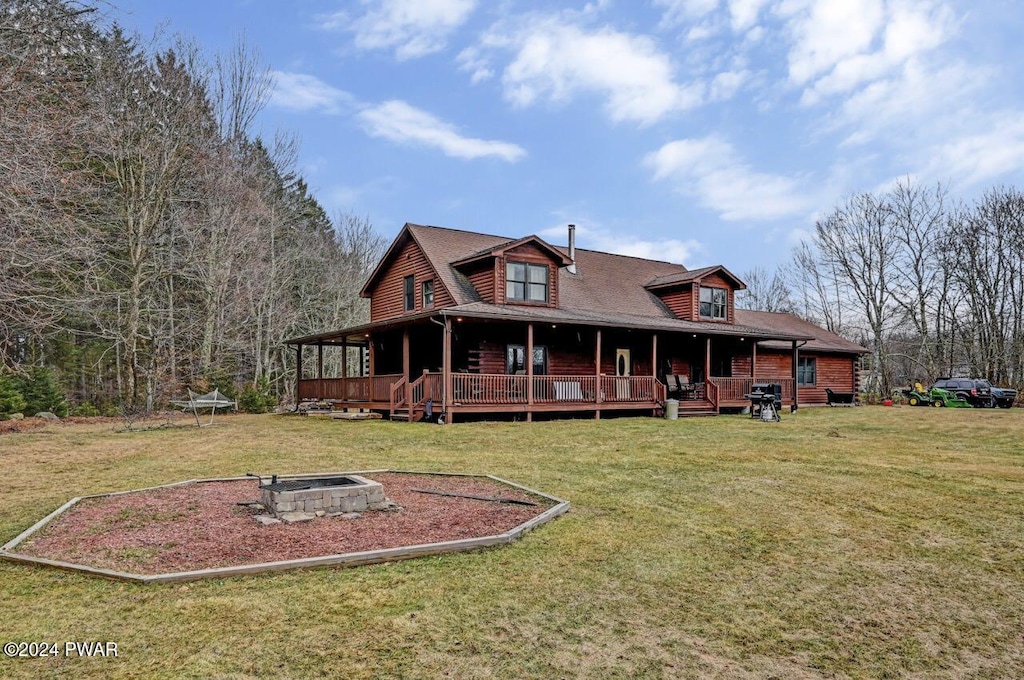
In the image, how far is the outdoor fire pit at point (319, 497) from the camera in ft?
19.2

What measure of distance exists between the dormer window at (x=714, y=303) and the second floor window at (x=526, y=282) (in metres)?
7.78

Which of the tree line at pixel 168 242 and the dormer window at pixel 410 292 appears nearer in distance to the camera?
the tree line at pixel 168 242

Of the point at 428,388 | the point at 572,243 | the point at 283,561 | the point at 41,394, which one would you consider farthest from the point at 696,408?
the point at 41,394

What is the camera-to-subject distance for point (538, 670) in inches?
120

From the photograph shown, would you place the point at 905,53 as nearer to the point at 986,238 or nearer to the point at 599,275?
the point at 599,275

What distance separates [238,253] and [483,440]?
64.2ft

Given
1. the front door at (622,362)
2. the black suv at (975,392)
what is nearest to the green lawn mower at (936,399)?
the black suv at (975,392)

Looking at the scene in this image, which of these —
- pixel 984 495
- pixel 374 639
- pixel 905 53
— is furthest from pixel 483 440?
pixel 905 53

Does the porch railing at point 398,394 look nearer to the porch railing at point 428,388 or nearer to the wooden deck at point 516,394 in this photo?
the wooden deck at point 516,394

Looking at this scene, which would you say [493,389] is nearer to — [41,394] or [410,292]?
[410,292]

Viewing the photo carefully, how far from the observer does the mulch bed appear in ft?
15.5

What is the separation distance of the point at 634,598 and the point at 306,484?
12.9 ft

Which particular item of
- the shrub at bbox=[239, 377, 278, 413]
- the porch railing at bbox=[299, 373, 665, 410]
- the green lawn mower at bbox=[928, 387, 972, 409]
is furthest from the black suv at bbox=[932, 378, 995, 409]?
the shrub at bbox=[239, 377, 278, 413]

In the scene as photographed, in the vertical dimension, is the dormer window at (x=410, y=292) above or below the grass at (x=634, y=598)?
above
